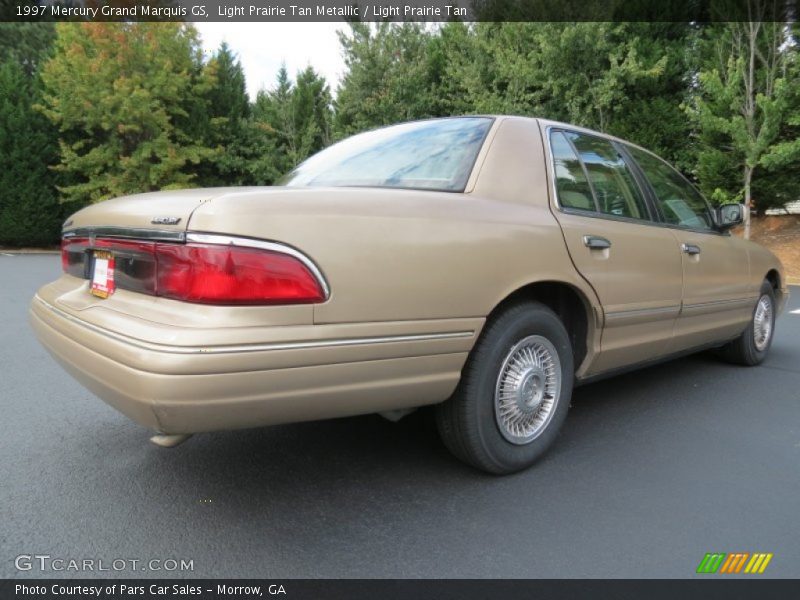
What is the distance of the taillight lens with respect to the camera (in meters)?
1.78

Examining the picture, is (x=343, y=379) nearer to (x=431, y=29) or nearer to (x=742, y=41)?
(x=742, y=41)

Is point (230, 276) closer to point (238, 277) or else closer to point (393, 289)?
point (238, 277)

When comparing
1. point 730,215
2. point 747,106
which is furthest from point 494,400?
point 747,106

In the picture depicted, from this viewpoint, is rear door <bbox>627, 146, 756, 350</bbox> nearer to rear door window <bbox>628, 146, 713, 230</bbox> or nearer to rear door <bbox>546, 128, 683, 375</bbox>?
rear door window <bbox>628, 146, 713, 230</bbox>

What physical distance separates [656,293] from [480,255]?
1459 millimetres

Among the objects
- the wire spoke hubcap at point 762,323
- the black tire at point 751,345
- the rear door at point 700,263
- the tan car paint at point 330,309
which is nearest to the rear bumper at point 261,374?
the tan car paint at point 330,309

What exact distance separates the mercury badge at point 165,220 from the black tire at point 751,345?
14.2 ft

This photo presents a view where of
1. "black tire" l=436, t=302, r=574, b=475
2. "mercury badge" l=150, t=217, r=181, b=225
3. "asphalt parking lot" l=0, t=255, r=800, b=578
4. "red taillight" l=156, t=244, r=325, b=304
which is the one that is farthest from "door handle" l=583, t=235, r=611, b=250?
"mercury badge" l=150, t=217, r=181, b=225

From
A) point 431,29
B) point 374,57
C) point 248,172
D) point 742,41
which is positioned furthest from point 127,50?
point 742,41

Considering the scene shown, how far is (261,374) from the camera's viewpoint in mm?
1758

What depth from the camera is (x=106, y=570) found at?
6.18 ft

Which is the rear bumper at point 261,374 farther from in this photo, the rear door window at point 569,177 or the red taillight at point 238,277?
the rear door window at point 569,177

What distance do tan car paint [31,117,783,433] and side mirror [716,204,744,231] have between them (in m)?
1.97

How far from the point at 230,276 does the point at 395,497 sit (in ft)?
3.92
